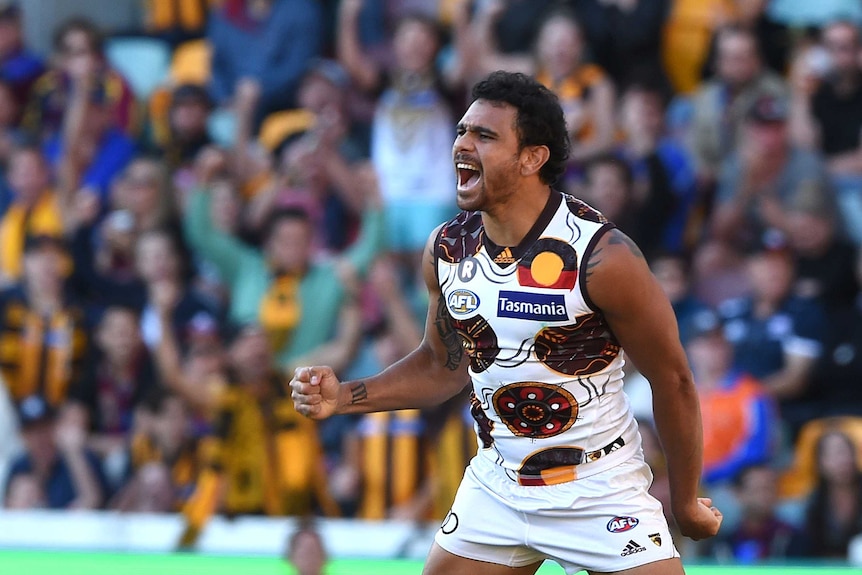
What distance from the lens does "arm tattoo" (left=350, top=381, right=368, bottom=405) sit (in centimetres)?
413

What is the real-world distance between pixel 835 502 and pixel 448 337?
3401mm

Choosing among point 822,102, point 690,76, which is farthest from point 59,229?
point 822,102

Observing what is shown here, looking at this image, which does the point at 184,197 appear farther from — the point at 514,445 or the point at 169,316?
the point at 514,445

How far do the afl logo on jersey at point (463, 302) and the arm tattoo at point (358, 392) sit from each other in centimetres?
39

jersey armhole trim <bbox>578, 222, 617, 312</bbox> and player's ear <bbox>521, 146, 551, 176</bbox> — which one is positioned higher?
player's ear <bbox>521, 146, 551, 176</bbox>

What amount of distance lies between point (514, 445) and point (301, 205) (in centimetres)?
526

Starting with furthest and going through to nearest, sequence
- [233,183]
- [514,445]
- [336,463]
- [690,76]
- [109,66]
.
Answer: [109,66] < [233,183] < [690,76] < [336,463] < [514,445]

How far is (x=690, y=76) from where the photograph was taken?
342 inches

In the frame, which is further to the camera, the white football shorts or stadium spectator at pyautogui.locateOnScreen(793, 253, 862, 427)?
stadium spectator at pyautogui.locateOnScreen(793, 253, 862, 427)

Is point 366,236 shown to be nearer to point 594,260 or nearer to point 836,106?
point 836,106

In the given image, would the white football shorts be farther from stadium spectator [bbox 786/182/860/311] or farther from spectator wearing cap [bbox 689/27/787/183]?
spectator wearing cap [bbox 689/27/787/183]

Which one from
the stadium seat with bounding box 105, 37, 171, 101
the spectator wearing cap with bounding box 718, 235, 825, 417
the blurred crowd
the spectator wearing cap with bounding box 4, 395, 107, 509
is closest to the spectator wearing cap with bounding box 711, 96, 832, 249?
the blurred crowd

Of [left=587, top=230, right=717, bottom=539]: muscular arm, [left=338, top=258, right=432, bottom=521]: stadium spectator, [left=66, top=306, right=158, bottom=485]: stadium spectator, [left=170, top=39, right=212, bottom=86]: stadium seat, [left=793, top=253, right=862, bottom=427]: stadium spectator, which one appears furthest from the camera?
[left=170, top=39, right=212, bottom=86]: stadium seat

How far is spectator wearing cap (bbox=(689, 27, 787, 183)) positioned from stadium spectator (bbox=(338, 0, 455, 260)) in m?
1.52
